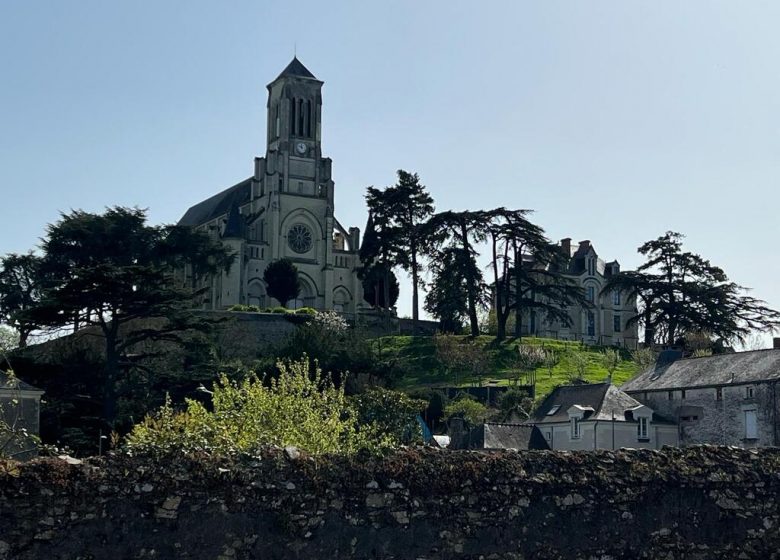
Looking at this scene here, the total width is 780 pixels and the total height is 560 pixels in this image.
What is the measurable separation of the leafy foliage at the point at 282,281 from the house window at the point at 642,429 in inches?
1910

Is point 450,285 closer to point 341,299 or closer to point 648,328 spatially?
point 648,328

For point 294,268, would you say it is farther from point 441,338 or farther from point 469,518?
point 469,518

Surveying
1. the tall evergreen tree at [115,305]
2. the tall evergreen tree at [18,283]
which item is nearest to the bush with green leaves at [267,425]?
the tall evergreen tree at [115,305]

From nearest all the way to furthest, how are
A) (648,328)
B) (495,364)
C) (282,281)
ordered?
(495,364) → (648,328) → (282,281)

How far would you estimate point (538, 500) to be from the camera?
1408 cm

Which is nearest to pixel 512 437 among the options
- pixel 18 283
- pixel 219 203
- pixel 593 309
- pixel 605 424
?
pixel 605 424

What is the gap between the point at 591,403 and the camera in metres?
50.8

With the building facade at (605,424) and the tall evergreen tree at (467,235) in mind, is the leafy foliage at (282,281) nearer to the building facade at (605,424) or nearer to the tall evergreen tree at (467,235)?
the tall evergreen tree at (467,235)

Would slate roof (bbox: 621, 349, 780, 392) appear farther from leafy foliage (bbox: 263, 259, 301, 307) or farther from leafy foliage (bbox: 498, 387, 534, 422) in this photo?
leafy foliage (bbox: 263, 259, 301, 307)

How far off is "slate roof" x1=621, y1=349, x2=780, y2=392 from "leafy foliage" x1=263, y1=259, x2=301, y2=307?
43810 millimetres

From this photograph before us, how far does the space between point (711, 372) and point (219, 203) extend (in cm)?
6976

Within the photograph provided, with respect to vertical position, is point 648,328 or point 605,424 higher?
point 648,328

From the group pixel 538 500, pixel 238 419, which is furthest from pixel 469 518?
pixel 238 419

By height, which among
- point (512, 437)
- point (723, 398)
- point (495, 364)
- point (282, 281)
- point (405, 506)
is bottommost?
point (405, 506)
